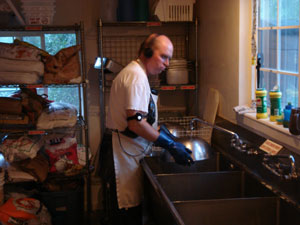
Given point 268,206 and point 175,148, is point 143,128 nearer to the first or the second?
point 175,148

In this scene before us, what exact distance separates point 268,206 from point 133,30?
8.33ft

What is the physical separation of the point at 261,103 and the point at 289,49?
13.6 inches

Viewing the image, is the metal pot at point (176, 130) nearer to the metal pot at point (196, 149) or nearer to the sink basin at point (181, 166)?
the sink basin at point (181, 166)

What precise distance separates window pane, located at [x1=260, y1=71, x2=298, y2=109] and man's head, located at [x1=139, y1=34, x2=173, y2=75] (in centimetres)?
65

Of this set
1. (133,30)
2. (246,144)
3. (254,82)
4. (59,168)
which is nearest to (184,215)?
(246,144)

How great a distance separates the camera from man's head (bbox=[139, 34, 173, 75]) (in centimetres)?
276

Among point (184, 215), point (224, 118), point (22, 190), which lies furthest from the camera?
point (22, 190)

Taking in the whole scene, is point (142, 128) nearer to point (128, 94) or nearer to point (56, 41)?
point (128, 94)

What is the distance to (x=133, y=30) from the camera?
4.19 meters

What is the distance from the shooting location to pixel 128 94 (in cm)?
266

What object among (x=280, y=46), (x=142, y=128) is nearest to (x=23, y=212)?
(x=142, y=128)

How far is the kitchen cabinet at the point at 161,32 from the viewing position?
13.1ft

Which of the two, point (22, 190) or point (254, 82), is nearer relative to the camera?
point (254, 82)

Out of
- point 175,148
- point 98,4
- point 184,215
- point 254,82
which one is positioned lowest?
point 184,215
